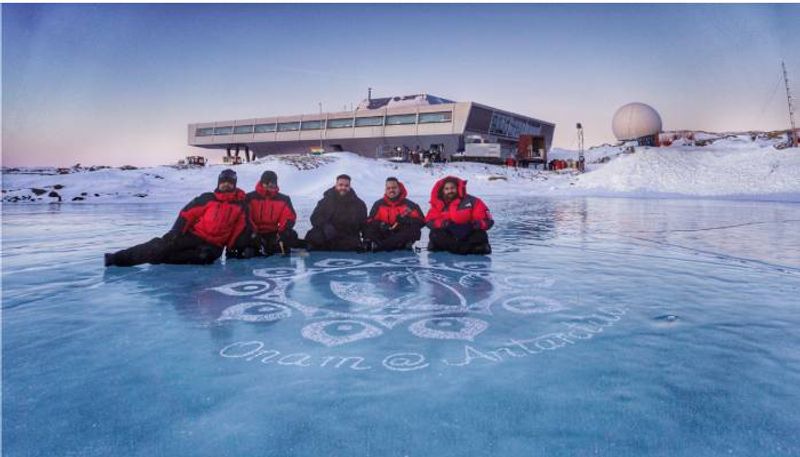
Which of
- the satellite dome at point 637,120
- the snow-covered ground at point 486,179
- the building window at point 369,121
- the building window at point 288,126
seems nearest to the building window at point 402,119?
the building window at point 369,121

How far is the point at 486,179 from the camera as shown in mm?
33875

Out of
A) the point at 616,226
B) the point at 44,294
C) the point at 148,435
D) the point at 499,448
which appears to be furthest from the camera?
the point at 616,226

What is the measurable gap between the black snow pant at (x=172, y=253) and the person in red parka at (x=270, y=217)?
1.00 meters

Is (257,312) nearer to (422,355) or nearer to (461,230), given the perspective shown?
(422,355)

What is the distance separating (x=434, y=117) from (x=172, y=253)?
154ft

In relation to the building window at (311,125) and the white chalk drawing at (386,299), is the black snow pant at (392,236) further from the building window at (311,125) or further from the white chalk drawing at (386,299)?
the building window at (311,125)

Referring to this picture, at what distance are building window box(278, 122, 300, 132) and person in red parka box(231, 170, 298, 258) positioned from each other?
178 feet

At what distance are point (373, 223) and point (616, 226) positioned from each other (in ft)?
23.0

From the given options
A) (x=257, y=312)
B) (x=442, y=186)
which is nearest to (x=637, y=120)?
(x=442, y=186)

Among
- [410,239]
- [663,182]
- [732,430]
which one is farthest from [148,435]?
[663,182]

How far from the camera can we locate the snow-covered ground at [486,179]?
85.6 feet

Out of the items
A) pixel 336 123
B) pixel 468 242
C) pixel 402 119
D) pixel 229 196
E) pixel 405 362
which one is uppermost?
pixel 336 123

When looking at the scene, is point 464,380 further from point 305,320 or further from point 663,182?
point 663,182

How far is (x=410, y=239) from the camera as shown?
8250mm
